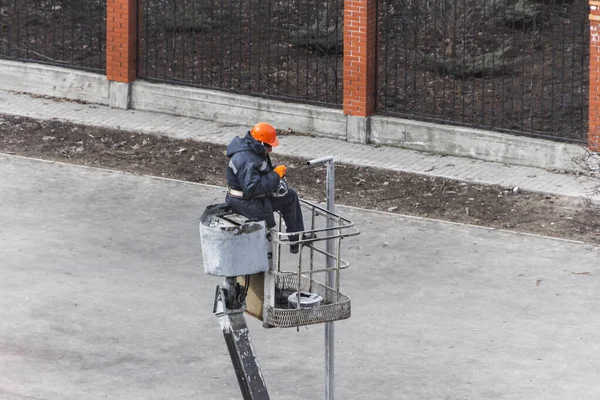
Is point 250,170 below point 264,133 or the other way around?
below

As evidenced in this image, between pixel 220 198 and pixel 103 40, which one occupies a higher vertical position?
pixel 103 40

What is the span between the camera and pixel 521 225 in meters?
16.5

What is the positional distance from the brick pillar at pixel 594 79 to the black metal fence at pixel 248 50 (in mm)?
3795

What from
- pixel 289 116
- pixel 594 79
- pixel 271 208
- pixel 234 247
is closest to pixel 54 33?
pixel 289 116

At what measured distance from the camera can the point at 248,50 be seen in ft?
73.1

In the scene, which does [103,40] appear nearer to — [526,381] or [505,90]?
[505,90]

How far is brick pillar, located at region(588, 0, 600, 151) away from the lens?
1738 centimetres

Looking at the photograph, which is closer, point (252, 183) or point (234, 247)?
point (234, 247)

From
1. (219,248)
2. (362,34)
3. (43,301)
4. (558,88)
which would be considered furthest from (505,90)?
(219,248)

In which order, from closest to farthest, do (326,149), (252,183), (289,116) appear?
(252,183) → (326,149) → (289,116)

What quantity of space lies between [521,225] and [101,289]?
495cm

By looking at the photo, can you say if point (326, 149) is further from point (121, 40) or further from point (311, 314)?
point (311, 314)

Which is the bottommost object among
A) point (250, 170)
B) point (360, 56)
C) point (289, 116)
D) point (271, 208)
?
point (289, 116)

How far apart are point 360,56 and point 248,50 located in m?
3.37
